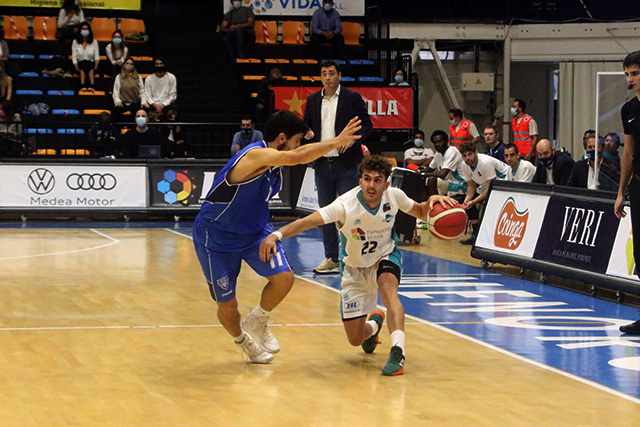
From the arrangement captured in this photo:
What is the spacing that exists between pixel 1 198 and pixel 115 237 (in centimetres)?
379

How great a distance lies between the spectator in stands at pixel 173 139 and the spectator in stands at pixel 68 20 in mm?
4196

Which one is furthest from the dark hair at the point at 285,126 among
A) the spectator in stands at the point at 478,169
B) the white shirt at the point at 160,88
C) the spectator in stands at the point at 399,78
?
the spectator in stands at the point at 399,78

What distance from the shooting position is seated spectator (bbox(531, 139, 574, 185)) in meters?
14.1

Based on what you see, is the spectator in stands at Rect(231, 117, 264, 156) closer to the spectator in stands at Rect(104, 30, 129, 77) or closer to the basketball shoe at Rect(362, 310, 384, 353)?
the spectator in stands at Rect(104, 30, 129, 77)

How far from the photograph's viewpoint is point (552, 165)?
14.3 metres

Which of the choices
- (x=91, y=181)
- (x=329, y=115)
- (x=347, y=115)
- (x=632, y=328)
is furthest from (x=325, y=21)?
(x=632, y=328)

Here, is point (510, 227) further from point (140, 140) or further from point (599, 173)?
point (140, 140)

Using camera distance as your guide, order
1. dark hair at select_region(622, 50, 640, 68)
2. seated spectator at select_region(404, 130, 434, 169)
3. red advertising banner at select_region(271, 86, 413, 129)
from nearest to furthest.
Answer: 1. dark hair at select_region(622, 50, 640, 68)
2. seated spectator at select_region(404, 130, 434, 169)
3. red advertising banner at select_region(271, 86, 413, 129)

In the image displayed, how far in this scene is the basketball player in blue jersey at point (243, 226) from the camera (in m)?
6.39

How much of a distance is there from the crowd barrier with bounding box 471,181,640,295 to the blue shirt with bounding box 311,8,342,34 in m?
11.9

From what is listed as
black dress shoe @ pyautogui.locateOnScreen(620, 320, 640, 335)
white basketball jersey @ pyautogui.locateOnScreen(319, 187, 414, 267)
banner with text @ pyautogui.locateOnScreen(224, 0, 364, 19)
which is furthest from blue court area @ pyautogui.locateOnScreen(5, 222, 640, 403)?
banner with text @ pyautogui.locateOnScreen(224, 0, 364, 19)

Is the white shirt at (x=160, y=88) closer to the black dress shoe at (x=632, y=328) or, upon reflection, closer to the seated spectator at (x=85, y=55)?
the seated spectator at (x=85, y=55)

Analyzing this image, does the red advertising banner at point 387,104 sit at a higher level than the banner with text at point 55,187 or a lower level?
higher

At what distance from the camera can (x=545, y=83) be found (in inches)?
1041
